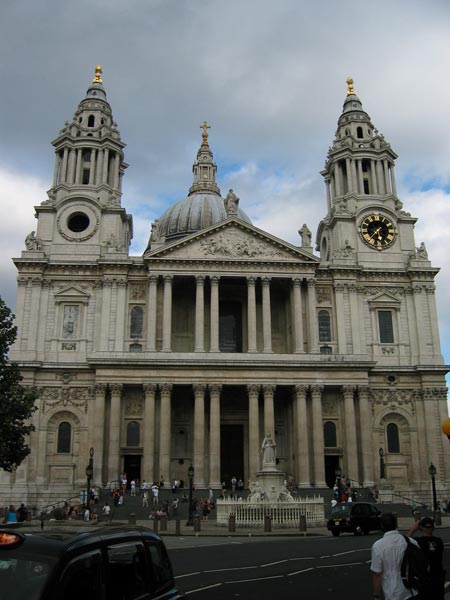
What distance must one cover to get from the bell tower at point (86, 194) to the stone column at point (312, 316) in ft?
52.2

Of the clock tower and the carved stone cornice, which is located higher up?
the clock tower

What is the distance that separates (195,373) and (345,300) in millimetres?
14380

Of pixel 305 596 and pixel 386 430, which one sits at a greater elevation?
pixel 386 430

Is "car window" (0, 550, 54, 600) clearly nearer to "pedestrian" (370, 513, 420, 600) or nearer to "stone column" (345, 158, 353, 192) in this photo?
"pedestrian" (370, 513, 420, 600)

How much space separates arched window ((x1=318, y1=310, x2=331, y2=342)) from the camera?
2093 inches

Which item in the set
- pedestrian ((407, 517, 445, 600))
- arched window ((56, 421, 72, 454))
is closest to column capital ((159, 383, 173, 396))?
arched window ((56, 421, 72, 454))

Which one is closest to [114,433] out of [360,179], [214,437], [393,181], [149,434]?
[149,434]

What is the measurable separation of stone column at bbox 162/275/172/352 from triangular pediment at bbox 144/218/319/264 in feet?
7.41

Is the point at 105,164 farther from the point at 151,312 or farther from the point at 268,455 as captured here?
the point at 268,455

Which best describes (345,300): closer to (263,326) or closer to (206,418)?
(263,326)

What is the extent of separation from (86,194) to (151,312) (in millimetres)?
13209

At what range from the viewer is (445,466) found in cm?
4984

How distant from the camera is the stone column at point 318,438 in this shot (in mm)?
46750

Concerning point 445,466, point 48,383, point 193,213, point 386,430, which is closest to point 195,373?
point 48,383
